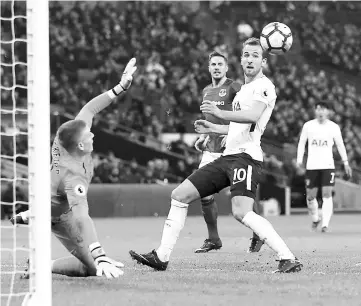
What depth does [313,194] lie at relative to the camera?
15.4 meters

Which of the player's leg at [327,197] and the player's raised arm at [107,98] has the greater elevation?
the player's raised arm at [107,98]

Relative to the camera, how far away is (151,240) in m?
13.3

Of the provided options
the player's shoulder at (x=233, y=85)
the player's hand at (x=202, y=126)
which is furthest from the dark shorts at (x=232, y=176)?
the player's shoulder at (x=233, y=85)

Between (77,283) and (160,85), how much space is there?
70.6 ft

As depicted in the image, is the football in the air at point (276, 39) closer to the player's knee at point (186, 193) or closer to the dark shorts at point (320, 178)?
the player's knee at point (186, 193)

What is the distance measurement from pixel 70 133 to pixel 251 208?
75.3 inches

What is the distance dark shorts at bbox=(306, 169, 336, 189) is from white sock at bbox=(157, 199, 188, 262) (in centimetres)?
759


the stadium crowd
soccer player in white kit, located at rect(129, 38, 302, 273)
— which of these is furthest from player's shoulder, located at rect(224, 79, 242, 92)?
the stadium crowd

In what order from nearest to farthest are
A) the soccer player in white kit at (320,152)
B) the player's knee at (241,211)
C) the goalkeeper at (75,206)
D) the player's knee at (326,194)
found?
the goalkeeper at (75,206) → the player's knee at (241,211) → the player's knee at (326,194) → the soccer player in white kit at (320,152)

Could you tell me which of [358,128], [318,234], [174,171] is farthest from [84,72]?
[318,234]

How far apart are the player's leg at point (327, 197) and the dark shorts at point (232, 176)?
709 centimetres

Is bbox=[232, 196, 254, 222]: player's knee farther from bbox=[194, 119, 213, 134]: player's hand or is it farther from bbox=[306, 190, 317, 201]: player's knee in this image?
bbox=[306, 190, 317, 201]: player's knee

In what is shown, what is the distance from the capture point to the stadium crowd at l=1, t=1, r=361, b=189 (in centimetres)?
2600

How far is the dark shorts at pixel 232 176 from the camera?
7918 mm
